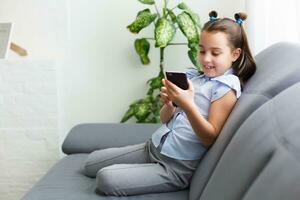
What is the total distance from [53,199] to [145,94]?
4.74 ft

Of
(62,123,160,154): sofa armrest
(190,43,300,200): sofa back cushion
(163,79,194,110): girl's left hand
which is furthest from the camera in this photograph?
(62,123,160,154): sofa armrest

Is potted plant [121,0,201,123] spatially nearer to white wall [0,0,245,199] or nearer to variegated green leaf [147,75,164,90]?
variegated green leaf [147,75,164,90]

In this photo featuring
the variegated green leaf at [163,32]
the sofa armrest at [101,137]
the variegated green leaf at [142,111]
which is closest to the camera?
the sofa armrest at [101,137]

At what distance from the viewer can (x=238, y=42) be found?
1.61 meters

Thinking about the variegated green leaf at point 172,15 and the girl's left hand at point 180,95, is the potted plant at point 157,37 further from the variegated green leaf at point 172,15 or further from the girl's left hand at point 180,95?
the girl's left hand at point 180,95

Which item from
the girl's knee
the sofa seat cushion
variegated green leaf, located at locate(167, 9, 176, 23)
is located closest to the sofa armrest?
the sofa seat cushion

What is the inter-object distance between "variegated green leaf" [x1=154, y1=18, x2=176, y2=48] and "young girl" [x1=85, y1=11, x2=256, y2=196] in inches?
28.3

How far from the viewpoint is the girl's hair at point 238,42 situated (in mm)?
1582

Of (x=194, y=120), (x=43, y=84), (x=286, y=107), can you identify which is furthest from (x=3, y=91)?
(x=286, y=107)

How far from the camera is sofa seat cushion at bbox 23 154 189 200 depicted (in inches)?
61.4

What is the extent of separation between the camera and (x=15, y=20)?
2.82m

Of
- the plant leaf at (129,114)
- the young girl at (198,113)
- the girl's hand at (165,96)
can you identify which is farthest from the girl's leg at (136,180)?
the plant leaf at (129,114)

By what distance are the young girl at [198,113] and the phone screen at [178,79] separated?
0.06 feet

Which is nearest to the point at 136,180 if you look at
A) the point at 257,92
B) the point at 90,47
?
the point at 257,92
